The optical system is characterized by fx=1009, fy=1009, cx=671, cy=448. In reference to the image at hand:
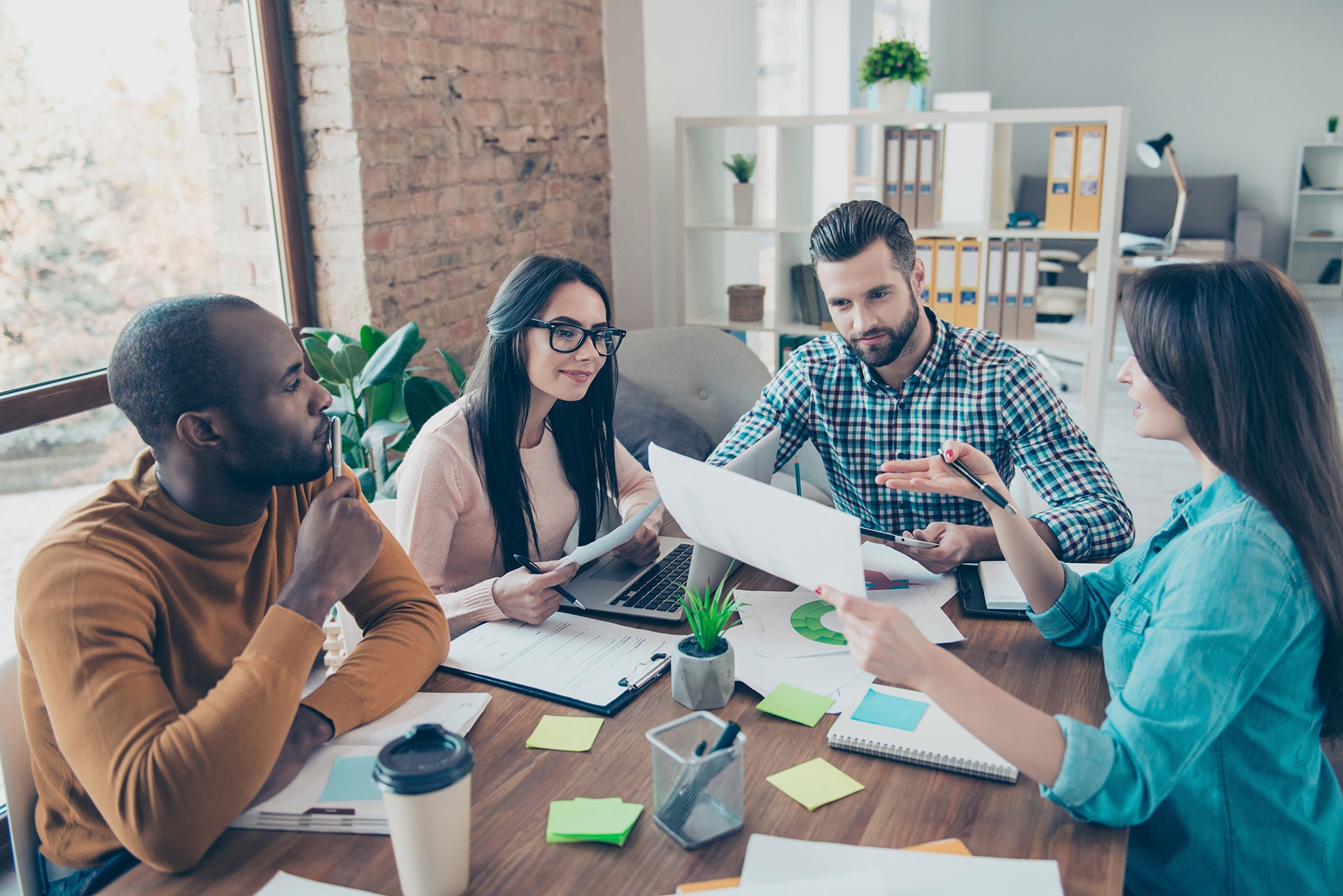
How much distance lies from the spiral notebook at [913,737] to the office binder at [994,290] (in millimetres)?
2634

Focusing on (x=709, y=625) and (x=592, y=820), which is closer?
(x=592, y=820)

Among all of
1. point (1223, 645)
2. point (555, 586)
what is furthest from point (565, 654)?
point (1223, 645)

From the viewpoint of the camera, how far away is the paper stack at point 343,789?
1005mm

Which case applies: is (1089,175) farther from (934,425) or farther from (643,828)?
(643,828)

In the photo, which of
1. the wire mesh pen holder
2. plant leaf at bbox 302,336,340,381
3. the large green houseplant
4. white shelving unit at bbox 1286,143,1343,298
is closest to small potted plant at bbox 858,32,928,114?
the large green houseplant

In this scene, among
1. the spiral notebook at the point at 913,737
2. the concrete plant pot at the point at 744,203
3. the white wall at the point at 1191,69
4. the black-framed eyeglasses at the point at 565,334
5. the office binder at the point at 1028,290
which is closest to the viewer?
the spiral notebook at the point at 913,737

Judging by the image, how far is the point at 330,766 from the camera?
1090 millimetres

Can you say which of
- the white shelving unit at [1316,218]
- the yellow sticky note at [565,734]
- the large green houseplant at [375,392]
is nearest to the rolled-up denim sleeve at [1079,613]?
the yellow sticky note at [565,734]

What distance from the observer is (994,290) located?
11.7 ft

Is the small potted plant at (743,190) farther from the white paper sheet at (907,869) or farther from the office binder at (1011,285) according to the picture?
the white paper sheet at (907,869)

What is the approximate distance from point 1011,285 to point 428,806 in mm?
3161

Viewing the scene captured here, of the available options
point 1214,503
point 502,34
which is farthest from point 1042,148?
point 1214,503

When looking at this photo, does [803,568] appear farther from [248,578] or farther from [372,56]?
[372,56]

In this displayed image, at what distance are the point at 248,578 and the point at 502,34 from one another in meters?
2.50
